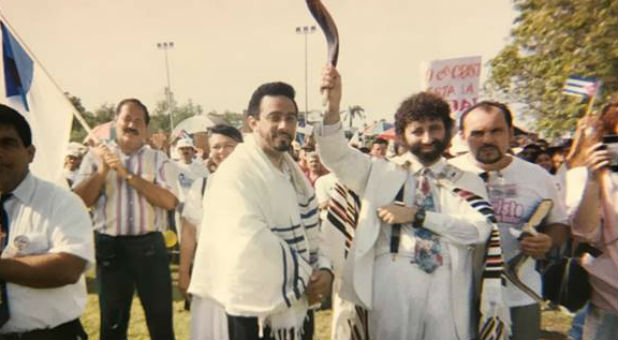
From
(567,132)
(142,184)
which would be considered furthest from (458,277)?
(567,132)

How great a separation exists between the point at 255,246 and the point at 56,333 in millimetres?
989

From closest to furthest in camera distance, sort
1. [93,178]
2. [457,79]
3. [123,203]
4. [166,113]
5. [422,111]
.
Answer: [422,111]
[93,178]
[123,203]
[457,79]
[166,113]

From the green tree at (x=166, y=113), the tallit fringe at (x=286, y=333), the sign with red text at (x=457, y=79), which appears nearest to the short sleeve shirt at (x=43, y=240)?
the tallit fringe at (x=286, y=333)

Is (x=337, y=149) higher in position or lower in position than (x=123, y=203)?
higher

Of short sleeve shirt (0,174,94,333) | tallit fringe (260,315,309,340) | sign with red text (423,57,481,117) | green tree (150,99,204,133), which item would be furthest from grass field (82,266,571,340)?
green tree (150,99,204,133)

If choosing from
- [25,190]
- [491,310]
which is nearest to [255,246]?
[25,190]

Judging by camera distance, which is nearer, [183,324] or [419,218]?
[419,218]

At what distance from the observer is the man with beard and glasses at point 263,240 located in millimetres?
2301

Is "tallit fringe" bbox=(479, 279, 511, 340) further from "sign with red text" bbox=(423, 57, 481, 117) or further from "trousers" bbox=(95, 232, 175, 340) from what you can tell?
"sign with red text" bbox=(423, 57, 481, 117)

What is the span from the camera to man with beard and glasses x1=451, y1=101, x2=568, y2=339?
10.2 feet

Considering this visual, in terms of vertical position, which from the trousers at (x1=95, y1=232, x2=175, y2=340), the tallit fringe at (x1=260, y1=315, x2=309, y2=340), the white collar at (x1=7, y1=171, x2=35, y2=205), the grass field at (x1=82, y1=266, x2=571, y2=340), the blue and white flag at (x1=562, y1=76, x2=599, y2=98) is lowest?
the grass field at (x1=82, y1=266, x2=571, y2=340)

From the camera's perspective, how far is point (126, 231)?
149 inches

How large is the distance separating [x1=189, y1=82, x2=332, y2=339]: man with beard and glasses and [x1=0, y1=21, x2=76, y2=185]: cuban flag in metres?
1.79

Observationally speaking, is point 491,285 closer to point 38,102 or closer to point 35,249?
point 35,249
